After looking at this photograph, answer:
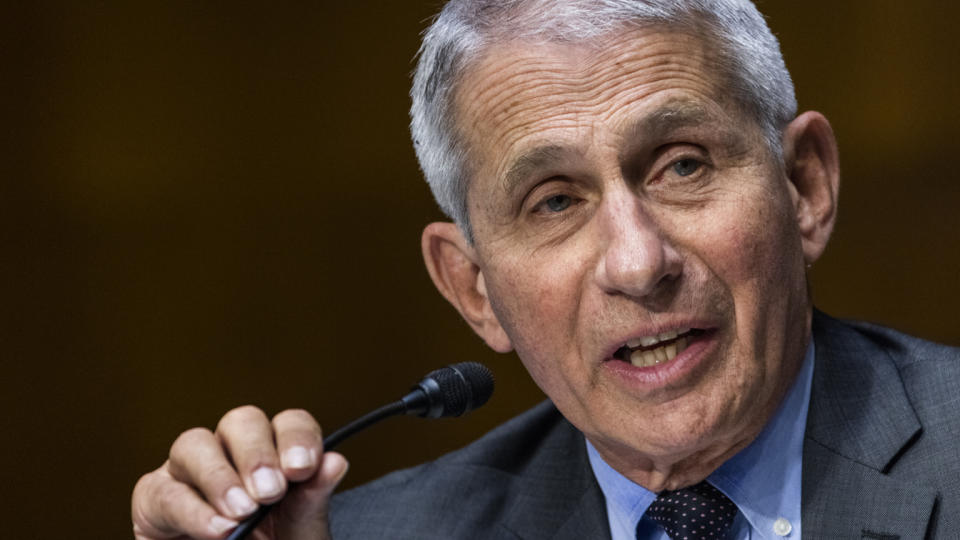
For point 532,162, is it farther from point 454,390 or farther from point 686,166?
point 454,390

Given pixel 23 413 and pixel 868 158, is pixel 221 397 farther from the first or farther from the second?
pixel 868 158

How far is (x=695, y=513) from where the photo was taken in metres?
2.04

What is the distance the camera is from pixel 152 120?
11.4 feet

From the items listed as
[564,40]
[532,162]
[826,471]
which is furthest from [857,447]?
[564,40]

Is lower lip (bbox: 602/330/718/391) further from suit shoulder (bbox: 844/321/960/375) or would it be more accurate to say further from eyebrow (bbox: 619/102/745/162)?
suit shoulder (bbox: 844/321/960/375)

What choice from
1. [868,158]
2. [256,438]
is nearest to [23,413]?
[256,438]

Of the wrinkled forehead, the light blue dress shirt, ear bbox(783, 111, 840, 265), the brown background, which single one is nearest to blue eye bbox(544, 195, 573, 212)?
the wrinkled forehead

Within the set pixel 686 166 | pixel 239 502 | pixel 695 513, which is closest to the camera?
pixel 239 502

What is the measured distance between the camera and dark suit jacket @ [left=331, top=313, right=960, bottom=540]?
1.96m

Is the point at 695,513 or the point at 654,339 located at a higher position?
the point at 654,339

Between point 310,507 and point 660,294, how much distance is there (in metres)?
0.63

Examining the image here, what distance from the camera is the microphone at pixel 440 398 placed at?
1.75m

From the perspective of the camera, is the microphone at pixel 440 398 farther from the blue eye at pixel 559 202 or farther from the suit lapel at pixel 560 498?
the suit lapel at pixel 560 498

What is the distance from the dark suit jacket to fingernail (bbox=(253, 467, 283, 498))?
27.8 inches
